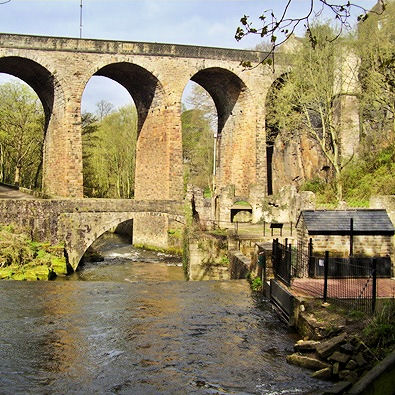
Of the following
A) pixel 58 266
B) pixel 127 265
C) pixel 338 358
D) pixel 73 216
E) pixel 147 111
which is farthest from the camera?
pixel 147 111

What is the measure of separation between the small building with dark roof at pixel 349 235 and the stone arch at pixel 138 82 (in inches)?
656

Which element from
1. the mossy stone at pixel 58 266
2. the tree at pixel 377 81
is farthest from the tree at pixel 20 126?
the tree at pixel 377 81

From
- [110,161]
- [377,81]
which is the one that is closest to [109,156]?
[110,161]

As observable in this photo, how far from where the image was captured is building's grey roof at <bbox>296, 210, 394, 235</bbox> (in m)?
10.9

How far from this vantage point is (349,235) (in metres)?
10.9

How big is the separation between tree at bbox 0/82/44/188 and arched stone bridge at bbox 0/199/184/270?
13531mm

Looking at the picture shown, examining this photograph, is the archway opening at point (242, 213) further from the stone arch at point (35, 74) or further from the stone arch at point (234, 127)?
the stone arch at point (35, 74)

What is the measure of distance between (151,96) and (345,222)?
1784 cm

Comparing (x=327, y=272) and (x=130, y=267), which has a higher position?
(x=327, y=272)

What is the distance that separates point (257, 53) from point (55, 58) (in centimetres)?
979

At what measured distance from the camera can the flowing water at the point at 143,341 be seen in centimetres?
635

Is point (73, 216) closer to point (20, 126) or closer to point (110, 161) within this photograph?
point (20, 126)

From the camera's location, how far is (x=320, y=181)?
27.6m

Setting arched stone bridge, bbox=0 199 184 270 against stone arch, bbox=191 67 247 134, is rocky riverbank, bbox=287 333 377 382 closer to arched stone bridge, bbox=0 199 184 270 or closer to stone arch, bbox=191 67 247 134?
arched stone bridge, bbox=0 199 184 270
